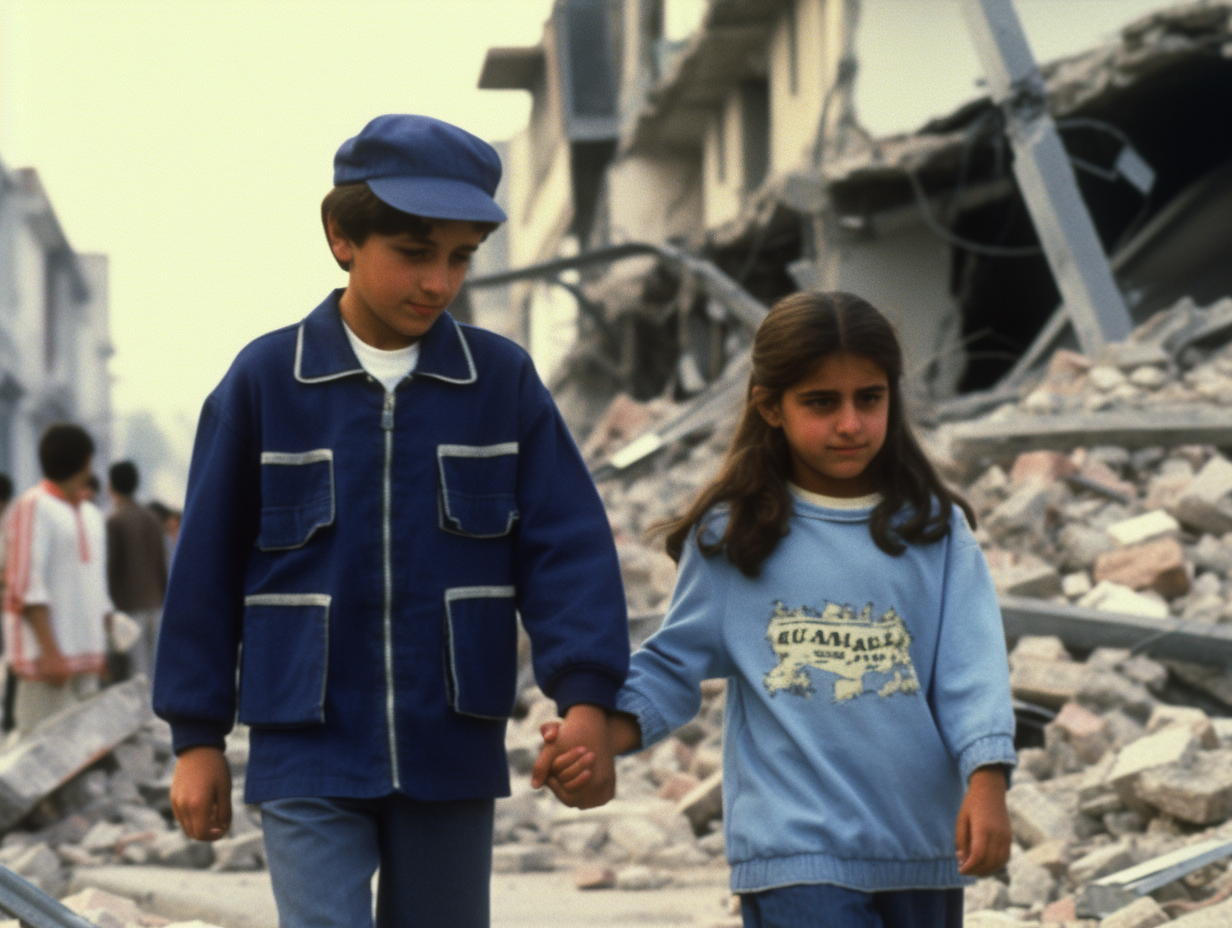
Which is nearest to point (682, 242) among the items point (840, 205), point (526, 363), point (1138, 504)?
point (840, 205)

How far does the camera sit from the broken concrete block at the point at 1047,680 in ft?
17.9

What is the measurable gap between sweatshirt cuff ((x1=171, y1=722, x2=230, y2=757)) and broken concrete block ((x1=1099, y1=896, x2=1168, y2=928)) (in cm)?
233

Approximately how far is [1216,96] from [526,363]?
11.9 meters

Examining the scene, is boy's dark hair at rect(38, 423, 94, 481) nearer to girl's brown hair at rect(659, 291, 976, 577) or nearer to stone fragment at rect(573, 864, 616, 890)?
stone fragment at rect(573, 864, 616, 890)

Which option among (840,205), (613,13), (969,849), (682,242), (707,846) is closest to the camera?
(969,849)

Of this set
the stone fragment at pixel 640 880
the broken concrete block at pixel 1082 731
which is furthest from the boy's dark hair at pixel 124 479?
the broken concrete block at pixel 1082 731

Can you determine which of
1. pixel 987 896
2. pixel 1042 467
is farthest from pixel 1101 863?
pixel 1042 467

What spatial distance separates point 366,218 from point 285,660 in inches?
27.9

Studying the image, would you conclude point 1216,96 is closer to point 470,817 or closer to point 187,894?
point 187,894

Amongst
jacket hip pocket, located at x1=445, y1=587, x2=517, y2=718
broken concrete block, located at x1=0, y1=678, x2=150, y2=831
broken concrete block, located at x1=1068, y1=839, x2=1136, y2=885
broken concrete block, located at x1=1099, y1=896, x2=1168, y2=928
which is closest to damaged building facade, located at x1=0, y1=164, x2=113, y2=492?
broken concrete block, located at x1=0, y1=678, x2=150, y2=831

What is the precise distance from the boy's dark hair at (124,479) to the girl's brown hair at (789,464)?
23.3 ft

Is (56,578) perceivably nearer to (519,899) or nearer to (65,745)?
(65,745)

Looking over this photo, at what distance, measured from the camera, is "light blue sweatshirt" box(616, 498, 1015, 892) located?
2320 mm

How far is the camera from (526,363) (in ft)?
8.43
